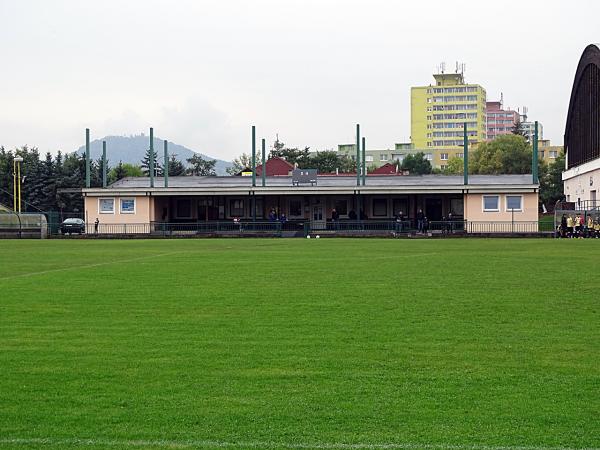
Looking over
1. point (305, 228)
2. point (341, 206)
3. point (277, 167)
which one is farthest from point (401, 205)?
point (277, 167)

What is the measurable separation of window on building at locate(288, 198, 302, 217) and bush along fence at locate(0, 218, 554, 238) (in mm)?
5570

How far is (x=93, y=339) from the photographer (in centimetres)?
1210

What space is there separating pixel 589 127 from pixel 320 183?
23.2 metres

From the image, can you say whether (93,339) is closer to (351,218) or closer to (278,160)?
(351,218)

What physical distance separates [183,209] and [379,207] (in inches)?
601

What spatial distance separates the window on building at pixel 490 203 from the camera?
204 ft

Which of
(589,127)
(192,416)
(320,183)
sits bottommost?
(192,416)

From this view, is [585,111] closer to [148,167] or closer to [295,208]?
[295,208]

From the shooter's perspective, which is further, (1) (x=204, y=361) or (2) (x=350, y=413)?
(1) (x=204, y=361)

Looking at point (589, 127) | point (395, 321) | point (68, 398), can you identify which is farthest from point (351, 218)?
point (68, 398)

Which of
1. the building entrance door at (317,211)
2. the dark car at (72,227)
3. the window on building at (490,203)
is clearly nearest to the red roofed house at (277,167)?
the building entrance door at (317,211)

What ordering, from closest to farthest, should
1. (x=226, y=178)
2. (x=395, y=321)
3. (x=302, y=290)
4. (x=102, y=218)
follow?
(x=395, y=321) → (x=302, y=290) → (x=102, y=218) → (x=226, y=178)

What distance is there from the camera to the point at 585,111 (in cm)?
7681

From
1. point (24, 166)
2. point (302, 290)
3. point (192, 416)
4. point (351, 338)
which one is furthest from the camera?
point (24, 166)
